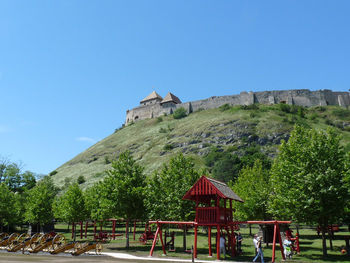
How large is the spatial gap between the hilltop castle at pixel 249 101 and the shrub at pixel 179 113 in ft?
11.0

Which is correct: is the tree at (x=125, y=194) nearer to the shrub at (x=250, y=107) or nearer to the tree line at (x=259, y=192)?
the tree line at (x=259, y=192)

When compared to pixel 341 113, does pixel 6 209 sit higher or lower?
lower

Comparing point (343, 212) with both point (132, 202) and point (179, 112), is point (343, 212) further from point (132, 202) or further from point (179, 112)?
point (179, 112)

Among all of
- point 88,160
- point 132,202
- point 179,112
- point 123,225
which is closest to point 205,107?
point 179,112

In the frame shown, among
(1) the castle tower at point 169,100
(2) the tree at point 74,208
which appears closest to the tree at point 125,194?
(2) the tree at point 74,208

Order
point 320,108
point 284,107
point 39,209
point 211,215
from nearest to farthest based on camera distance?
point 211,215 < point 39,209 < point 320,108 < point 284,107

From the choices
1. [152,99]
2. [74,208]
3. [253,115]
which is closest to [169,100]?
[152,99]

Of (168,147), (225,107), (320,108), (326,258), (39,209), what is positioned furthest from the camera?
(225,107)

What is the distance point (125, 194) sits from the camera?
26422mm

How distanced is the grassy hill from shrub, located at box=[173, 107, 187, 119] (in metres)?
4.02

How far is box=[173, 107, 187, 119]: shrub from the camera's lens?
5305 inches

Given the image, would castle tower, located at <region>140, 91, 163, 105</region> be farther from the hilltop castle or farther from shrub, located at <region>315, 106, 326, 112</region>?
shrub, located at <region>315, 106, 326, 112</region>

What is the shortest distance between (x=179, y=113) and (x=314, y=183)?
11618 cm

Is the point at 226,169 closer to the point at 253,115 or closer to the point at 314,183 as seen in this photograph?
the point at 253,115
